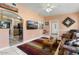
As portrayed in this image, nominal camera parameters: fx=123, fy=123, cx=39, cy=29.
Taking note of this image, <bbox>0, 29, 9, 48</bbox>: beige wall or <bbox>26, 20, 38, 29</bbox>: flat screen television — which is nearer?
<bbox>0, 29, 9, 48</bbox>: beige wall

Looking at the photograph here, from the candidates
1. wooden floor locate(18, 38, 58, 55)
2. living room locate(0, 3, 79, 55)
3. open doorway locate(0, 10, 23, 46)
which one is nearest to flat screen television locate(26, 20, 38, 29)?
living room locate(0, 3, 79, 55)

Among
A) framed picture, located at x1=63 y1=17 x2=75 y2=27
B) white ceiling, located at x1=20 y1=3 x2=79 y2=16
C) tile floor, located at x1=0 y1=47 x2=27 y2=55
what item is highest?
white ceiling, located at x1=20 y1=3 x2=79 y2=16

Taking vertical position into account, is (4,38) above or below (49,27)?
below

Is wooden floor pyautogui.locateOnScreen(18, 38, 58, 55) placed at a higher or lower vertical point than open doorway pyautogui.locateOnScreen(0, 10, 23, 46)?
lower

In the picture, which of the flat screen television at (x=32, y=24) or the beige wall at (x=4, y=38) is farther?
the flat screen television at (x=32, y=24)

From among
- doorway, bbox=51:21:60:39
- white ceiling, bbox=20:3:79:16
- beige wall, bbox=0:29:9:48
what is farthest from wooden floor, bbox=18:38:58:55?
white ceiling, bbox=20:3:79:16

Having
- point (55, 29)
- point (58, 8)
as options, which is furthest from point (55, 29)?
point (58, 8)

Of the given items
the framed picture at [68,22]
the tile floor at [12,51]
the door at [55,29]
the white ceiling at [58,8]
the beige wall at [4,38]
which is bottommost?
the tile floor at [12,51]

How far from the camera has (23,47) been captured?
1920 mm

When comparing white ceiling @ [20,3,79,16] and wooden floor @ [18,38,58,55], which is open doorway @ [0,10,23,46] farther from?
white ceiling @ [20,3,79,16]

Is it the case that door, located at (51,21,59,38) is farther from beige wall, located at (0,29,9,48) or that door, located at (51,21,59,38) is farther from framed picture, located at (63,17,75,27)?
beige wall, located at (0,29,9,48)

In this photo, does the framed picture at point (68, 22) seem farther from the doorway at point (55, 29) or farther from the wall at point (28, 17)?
the wall at point (28, 17)

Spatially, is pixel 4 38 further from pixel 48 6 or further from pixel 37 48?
pixel 48 6

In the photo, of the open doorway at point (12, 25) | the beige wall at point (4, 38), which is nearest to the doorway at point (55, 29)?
the open doorway at point (12, 25)
